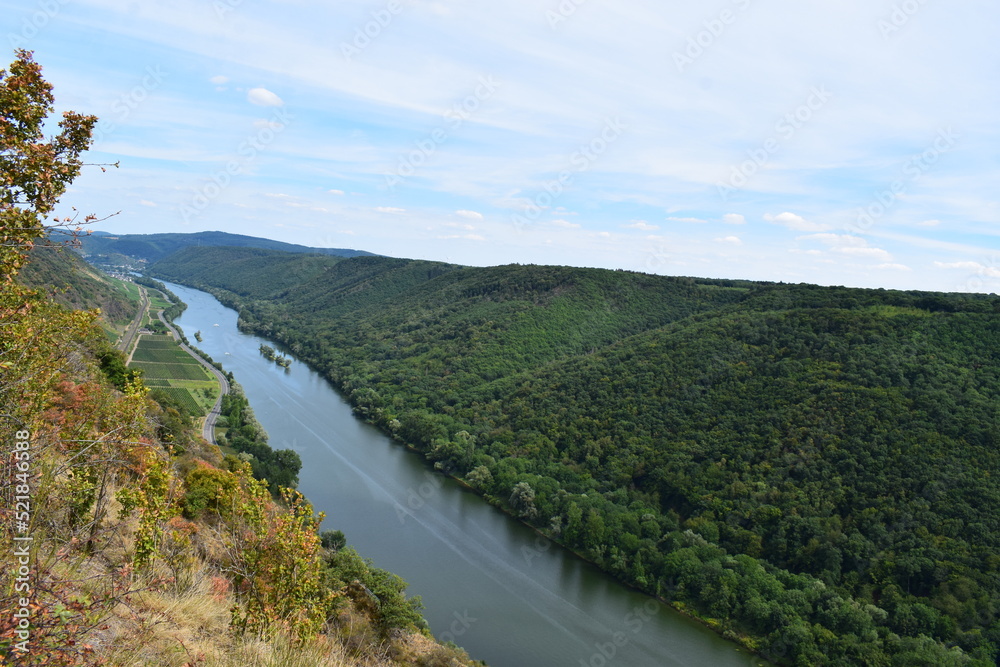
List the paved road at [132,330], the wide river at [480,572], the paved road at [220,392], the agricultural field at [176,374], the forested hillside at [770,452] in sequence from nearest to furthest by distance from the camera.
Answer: the wide river at [480,572] → the forested hillside at [770,452] → the paved road at [220,392] → the agricultural field at [176,374] → the paved road at [132,330]

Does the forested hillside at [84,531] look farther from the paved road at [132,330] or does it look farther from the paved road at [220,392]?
the paved road at [132,330]

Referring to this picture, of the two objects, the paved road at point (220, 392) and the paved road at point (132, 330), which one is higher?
the paved road at point (132, 330)

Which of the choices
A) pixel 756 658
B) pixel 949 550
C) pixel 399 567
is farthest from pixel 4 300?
pixel 949 550

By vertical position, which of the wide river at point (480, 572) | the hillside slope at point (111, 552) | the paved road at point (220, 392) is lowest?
the wide river at point (480, 572)

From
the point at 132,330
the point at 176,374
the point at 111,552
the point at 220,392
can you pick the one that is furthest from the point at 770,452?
the point at 132,330

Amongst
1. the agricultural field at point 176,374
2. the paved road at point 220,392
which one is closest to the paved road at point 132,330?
the agricultural field at point 176,374

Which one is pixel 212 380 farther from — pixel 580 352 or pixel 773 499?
pixel 773 499
